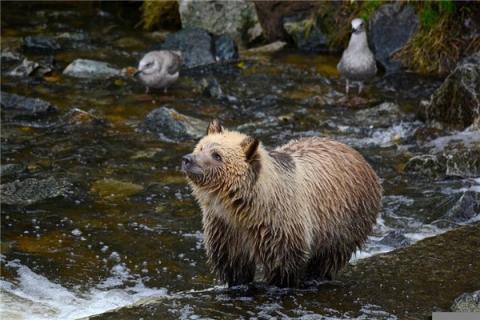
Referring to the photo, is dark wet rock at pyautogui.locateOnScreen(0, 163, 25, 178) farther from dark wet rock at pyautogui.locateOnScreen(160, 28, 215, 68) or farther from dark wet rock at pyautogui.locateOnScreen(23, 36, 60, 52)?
dark wet rock at pyautogui.locateOnScreen(23, 36, 60, 52)

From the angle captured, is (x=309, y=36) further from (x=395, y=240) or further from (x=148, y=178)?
(x=395, y=240)

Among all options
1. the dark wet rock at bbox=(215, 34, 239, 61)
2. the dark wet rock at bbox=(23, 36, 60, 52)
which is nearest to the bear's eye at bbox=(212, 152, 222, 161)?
the dark wet rock at bbox=(215, 34, 239, 61)

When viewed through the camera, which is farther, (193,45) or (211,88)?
(193,45)

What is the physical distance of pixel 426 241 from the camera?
754 centimetres

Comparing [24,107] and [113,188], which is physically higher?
[24,107]

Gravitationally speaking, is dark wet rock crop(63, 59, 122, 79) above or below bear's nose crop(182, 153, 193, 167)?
below

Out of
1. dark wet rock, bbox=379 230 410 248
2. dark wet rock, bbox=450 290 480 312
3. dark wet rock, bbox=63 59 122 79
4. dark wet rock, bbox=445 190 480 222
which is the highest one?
dark wet rock, bbox=63 59 122 79

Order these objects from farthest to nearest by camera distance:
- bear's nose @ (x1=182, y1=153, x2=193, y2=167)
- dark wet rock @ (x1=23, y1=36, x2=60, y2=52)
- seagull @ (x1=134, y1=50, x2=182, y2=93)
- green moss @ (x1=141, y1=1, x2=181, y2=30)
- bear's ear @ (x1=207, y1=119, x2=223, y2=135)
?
green moss @ (x1=141, y1=1, x2=181, y2=30) < dark wet rock @ (x1=23, y1=36, x2=60, y2=52) < seagull @ (x1=134, y1=50, x2=182, y2=93) < bear's ear @ (x1=207, y1=119, x2=223, y2=135) < bear's nose @ (x1=182, y1=153, x2=193, y2=167)

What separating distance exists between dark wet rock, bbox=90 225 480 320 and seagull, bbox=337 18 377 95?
5.64 meters

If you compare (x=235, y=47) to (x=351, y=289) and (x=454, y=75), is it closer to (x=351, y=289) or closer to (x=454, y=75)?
(x=454, y=75)

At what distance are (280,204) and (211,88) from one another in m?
7.30

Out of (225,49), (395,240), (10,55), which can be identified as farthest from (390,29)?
(395,240)

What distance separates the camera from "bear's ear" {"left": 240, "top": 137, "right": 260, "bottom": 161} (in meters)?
5.87

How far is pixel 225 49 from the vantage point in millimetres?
15242
